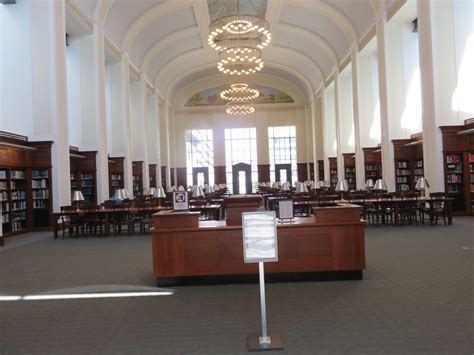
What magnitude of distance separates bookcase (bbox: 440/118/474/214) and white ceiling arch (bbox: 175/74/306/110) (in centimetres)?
1946

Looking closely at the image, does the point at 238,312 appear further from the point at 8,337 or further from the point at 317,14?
the point at 317,14

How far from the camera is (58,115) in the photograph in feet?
39.7

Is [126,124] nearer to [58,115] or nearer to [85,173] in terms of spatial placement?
[85,173]

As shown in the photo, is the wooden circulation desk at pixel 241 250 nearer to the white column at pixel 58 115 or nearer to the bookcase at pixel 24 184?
the bookcase at pixel 24 184

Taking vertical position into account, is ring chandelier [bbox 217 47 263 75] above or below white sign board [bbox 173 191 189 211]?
above

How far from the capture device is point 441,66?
1203 cm

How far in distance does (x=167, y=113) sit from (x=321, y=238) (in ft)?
80.0

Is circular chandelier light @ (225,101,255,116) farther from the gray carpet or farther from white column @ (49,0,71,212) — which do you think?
the gray carpet

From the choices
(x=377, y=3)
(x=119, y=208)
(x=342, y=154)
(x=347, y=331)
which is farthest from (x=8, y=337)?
(x=342, y=154)

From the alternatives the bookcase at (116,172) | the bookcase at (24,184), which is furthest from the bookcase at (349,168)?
the bookcase at (24,184)

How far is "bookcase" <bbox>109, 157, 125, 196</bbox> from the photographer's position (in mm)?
17516

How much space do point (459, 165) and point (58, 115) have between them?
1098cm

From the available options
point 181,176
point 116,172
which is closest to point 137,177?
point 116,172

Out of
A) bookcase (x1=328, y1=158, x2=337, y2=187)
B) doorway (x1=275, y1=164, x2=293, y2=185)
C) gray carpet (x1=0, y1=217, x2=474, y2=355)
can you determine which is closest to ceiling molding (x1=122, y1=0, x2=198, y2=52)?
bookcase (x1=328, y1=158, x2=337, y2=187)
